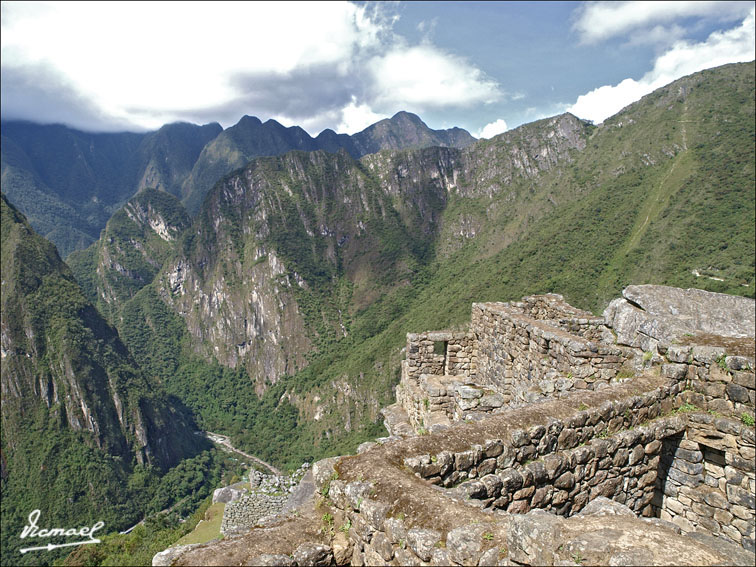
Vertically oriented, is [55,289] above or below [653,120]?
below

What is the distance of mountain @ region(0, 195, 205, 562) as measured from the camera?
329 ft

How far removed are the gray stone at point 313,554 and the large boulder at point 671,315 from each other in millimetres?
5547

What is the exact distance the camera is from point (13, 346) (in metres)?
117

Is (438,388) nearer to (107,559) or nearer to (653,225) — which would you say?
(107,559)

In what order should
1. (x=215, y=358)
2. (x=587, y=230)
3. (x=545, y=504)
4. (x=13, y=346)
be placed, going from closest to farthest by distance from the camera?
(x=545, y=504)
(x=587, y=230)
(x=13, y=346)
(x=215, y=358)

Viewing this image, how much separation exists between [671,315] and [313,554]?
8175 mm

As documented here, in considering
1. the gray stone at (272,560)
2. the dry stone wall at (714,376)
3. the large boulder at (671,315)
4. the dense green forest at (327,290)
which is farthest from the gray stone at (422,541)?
the dense green forest at (327,290)

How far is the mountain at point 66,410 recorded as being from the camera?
100 meters

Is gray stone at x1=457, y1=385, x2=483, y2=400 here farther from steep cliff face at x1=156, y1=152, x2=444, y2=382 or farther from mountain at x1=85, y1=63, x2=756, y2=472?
steep cliff face at x1=156, y1=152, x2=444, y2=382

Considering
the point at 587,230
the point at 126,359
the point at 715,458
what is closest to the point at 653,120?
the point at 587,230

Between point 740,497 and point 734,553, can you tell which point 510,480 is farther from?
point 740,497

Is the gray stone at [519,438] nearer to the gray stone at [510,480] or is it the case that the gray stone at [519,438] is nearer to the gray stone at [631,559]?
the gray stone at [510,480]

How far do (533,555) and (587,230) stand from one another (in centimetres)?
11612

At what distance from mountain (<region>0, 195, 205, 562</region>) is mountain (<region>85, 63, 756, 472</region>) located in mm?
29419
